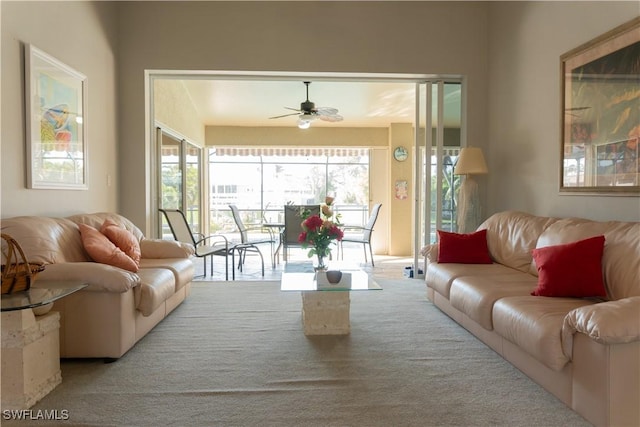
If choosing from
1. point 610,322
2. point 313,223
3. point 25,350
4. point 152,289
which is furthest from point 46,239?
point 610,322

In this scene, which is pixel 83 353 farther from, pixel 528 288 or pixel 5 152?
pixel 528 288

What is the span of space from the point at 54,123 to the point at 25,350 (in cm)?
198

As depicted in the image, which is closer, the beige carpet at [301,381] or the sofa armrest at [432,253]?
the beige carpet at [301,381]

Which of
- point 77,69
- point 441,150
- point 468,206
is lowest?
point 468,206

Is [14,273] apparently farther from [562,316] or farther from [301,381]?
[562,316]

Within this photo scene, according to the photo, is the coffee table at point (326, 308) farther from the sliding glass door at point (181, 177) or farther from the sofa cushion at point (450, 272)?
the sliding glass door at point (181, 177)

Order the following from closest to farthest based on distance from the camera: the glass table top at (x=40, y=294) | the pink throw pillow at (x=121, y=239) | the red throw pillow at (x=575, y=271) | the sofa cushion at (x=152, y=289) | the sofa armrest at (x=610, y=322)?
the sofa armrest at (x=610, y=322) < the glass table top at (x=40, y=294) < the red throw pillow at (x=575, y=271) < the sofa cushion at (x=152, y=289) < the pink throw pillow at (x=121, y=239)

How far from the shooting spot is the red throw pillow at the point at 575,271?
2445 mm

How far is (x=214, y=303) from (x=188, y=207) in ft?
12.0

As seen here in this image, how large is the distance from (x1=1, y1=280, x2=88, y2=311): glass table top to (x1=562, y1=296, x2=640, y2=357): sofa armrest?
2287 millimetres

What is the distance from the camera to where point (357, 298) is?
4.08 meters

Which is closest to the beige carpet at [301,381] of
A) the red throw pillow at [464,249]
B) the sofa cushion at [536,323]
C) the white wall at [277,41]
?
the sofa cushion at [536,323]

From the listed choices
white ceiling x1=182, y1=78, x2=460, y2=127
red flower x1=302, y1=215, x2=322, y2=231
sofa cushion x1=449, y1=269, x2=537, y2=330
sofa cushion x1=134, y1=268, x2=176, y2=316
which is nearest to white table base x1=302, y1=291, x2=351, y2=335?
red flower x1=302, y1=215, x2=322, y2=231

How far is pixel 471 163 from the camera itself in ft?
14.3
